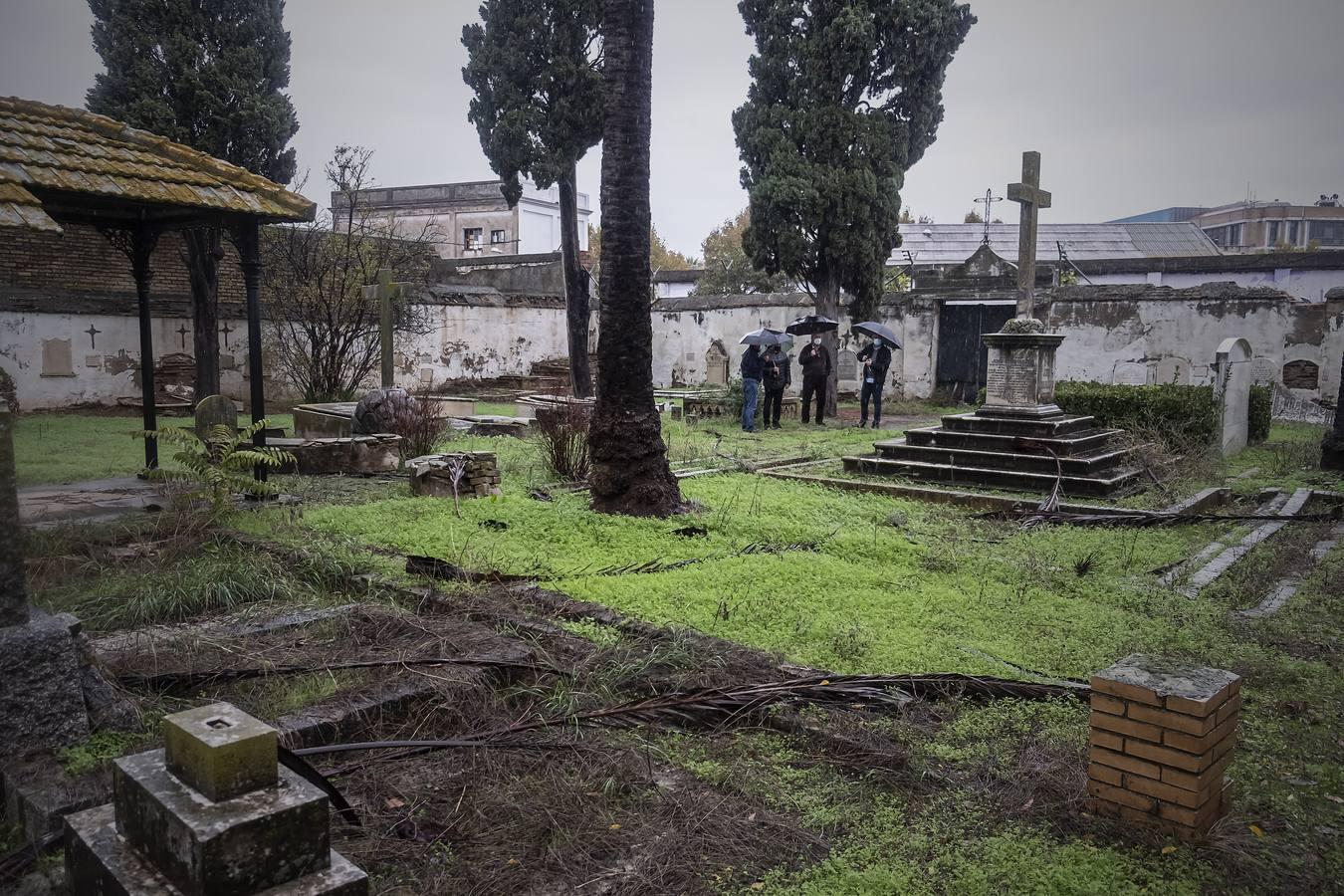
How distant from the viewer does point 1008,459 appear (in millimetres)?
10477

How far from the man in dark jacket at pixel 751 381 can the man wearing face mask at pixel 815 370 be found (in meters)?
0.96

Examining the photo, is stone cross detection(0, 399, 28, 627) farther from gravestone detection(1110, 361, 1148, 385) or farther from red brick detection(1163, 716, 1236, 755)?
gravestone detection(1110, 361, 1148, 385)

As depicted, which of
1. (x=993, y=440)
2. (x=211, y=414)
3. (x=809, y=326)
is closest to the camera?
(x=211, y=414)

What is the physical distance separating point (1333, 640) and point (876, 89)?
14689 millimetres

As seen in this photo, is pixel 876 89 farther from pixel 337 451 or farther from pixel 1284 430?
pixel 337 451

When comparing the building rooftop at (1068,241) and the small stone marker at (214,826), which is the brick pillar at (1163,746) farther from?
the building rooftop at (1068,241)

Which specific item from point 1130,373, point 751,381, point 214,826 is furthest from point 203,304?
point 1130,373

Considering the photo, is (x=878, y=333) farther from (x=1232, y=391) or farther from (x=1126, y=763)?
(x=1126, y=763)

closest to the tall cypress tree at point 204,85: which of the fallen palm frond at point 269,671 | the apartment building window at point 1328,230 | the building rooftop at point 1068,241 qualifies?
the fallen palm frond at point 269,671

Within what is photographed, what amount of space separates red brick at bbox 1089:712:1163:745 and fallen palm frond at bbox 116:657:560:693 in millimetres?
2302

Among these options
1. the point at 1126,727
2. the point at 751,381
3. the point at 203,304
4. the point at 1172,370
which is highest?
the point at 203,304

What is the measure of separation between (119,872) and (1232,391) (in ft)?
46.2

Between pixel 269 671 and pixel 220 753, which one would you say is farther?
pixel 269 671

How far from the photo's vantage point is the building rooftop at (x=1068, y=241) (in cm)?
3158
